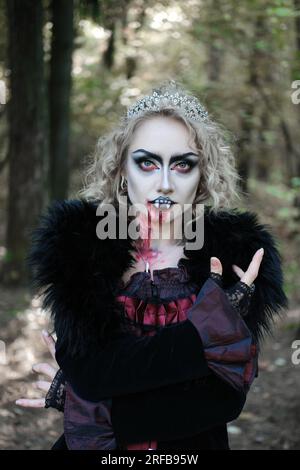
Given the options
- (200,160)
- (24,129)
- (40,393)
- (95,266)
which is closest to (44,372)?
(95,266)

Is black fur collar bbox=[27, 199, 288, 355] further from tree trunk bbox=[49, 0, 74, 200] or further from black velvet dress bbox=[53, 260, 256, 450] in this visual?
tree trunk bbox=[49, 0, 74, 200]

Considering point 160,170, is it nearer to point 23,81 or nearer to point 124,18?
point 23,81

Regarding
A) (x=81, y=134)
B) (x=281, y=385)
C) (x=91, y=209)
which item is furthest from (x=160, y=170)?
(x=81, y=134)

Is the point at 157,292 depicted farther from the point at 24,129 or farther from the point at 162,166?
the point at 24,129

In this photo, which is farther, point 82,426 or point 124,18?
point 124,18

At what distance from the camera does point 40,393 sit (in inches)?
189

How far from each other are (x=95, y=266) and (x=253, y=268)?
0.57m

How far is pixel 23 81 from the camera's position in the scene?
678 centimetres

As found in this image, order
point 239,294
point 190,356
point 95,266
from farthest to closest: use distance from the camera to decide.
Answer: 1. point 95,266
2. point 239,294
3. point 190,356

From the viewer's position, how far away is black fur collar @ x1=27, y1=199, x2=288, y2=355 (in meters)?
2.09

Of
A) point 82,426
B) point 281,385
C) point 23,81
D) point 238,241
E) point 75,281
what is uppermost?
point 23,81

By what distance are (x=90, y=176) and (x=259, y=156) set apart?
12158mm

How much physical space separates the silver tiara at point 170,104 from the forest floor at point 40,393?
158cm

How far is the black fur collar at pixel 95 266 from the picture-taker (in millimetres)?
2088
